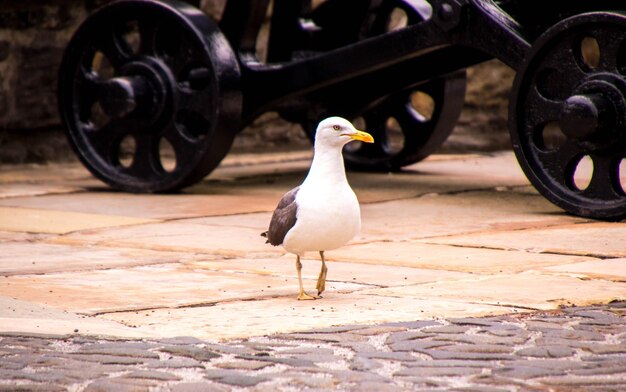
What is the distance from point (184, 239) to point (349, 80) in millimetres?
2337

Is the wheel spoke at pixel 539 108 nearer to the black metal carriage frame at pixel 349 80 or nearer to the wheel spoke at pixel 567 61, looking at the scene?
the black metal carriage frame at pixel 349 80

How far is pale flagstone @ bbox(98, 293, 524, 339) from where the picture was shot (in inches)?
140

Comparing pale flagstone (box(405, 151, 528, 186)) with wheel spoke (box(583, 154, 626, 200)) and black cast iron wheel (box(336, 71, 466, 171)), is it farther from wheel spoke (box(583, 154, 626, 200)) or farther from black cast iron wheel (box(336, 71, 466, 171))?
wheel spoke (box(583, 154, 626, 200))

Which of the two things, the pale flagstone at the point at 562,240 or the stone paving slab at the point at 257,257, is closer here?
the stone paving slab at the point at 257,257

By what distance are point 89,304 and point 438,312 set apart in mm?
1059

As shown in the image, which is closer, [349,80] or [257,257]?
[257,257]

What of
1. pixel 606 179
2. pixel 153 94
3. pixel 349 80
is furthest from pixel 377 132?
pixel 606 179

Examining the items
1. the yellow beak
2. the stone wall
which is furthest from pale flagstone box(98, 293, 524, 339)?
the stone wall

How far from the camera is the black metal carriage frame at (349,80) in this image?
5.80 meters

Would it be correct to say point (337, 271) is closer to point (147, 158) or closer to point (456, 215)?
point (456, 215)

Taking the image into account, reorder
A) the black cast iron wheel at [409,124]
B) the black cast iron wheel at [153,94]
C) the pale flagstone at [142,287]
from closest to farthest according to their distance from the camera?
1. the pale flagstone at [142,287]
2. the black cast iron wheel at [153,94]
3. the black cast iron wheel at [409,124]

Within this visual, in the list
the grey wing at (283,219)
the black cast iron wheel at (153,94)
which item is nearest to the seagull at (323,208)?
the grey wing at (283,219)

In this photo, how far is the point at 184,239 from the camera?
5387 mm

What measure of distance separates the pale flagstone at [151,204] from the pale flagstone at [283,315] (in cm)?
222
